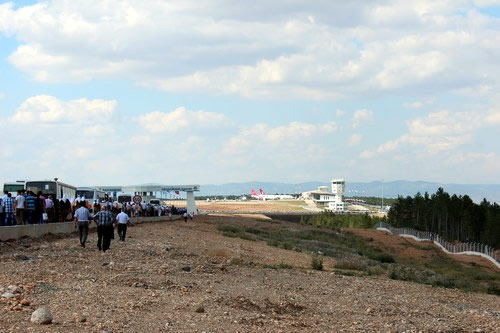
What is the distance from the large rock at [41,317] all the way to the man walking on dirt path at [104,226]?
1286 centimetres

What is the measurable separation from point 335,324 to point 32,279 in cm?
607

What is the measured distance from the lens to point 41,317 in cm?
1091

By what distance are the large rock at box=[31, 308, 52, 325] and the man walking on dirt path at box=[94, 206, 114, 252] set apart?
506 inches

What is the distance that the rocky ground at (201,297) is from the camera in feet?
40.0

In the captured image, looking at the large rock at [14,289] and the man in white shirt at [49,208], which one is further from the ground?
the man in white shirt at [49,208]

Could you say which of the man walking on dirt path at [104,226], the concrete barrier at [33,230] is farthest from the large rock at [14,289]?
the concrete barrier at [33,230]

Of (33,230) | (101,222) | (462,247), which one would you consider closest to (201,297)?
(101,222)

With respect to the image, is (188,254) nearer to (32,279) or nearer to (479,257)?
(32,279)

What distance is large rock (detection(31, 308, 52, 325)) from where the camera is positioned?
10.9 m

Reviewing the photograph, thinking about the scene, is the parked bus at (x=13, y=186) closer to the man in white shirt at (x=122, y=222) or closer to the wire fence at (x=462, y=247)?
the man in white shirt at (x=122, y=222)

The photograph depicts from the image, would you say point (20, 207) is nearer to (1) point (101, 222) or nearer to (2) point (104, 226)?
(2) point (104, 226)

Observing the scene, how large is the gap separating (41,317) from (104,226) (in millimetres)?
13524

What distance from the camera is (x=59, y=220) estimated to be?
3866 cm

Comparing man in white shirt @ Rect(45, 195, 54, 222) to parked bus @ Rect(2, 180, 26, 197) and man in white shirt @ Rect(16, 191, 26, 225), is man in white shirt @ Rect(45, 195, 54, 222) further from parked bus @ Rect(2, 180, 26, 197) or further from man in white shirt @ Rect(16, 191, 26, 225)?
parked bus @ Rect(2, 180, 26, 197)
